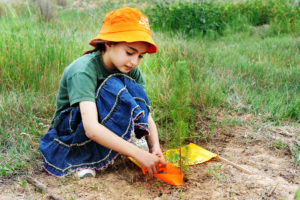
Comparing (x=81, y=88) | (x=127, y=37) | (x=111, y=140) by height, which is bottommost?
(x=111, y=140)

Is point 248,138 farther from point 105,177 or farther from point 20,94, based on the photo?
point 20,94

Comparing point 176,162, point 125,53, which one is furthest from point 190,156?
point 125,53

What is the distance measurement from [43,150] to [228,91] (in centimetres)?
191

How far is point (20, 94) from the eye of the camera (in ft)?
9.20

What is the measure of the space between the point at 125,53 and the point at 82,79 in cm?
31

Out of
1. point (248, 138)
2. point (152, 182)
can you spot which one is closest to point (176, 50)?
point (248, 138)

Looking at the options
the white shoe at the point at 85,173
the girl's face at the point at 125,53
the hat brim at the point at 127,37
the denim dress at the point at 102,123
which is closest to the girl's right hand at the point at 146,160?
the denim dress at the point at 102,123

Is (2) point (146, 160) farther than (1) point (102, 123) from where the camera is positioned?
No

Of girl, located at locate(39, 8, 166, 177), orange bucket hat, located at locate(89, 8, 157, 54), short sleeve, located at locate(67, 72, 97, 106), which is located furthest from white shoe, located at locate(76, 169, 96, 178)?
orange bucket hat, located at locate(89, 8, 157, 54)

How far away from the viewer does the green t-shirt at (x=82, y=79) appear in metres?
1.84

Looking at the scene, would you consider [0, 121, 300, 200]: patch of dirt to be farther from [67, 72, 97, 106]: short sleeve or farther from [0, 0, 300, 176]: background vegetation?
[67, 72, 97, 106]: short sleeve

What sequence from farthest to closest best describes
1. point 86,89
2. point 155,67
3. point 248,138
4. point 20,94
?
point 155,67, point 20,94, point 248,138, point 86,89

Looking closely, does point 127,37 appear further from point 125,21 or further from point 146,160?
point 146,160

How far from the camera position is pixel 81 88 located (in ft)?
6.02
